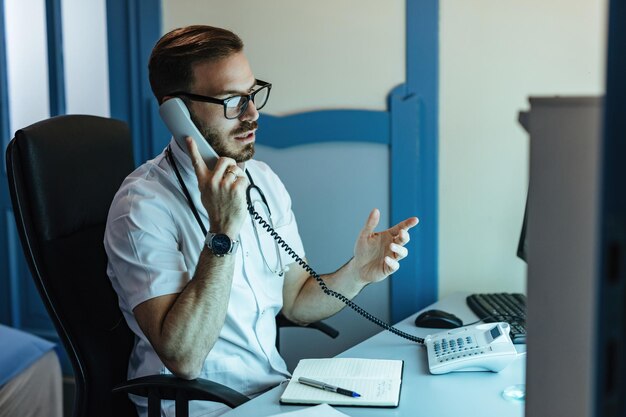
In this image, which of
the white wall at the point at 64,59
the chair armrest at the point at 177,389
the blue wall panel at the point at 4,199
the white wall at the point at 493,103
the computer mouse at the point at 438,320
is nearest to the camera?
the chair armrest at the point at 177,389

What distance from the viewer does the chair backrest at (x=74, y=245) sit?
1.48 metres

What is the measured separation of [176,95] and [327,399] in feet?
2.39

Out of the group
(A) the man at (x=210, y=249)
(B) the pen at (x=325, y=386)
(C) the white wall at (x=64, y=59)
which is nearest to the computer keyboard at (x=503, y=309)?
(A) the man at (x=210, y=249)

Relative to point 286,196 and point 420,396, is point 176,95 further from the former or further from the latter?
point 420,396

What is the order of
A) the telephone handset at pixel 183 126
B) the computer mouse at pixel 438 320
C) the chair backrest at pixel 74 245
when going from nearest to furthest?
the chair backrest at pixel 74 245, the telephone handset at pixel 183 126, the computer mouse at pixel 438 320

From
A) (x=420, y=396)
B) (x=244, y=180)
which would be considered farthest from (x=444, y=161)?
(x=420, y=396)

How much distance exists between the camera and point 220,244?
149 centimetres

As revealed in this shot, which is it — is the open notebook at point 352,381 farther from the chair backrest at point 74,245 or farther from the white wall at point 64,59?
the white wall at point 64,59

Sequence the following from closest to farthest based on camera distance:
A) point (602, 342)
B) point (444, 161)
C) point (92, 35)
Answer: point (602, 342) → point (444, 161) → point (92, 35)

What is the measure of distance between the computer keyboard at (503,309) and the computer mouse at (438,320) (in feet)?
0.24

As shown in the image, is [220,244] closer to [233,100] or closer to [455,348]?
[233,100]

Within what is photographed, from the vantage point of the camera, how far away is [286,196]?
1928mm

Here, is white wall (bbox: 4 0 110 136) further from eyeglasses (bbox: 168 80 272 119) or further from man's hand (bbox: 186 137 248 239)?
man's hand (bbox: 186 137 248 239)

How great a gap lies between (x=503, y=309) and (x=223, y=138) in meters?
0.77
